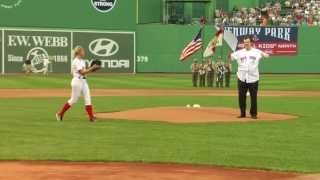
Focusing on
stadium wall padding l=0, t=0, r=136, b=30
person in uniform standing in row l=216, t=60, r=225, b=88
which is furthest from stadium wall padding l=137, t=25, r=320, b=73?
person in uniform standing in row l=216, t=60, r=225, b=88

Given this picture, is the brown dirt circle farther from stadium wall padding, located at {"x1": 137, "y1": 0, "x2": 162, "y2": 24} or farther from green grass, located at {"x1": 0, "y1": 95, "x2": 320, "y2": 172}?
stadium wall padding, located at {"x1": 137, "y1": 0, "x2": 162, "y2": 24}

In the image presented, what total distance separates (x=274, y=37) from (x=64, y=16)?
16.1m

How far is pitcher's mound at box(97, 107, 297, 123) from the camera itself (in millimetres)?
16766

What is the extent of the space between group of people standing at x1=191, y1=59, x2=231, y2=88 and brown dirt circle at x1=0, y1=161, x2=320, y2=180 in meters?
27.3

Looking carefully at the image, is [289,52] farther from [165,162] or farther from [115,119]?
[165,162]

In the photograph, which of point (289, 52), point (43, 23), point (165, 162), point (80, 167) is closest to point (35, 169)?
point (80, 167)

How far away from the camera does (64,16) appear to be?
49188mm

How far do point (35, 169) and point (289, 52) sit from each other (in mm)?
45099

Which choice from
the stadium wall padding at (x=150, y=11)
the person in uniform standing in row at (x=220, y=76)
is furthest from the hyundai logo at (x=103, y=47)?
the person in uniform standing in row at (x=220, y=76)

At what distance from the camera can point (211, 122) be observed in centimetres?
1608

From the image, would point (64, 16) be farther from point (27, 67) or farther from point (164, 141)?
point (164, 141)

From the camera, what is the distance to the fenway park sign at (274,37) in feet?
172

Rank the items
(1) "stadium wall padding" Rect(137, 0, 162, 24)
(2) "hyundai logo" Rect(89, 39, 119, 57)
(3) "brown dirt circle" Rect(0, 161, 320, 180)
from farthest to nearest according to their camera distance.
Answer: (1) "stadium wall padding" Rect(137, 0, 162, 24)
(2) "hyundai logo" Rect(89, 39, 119, 57)
(3) "brown dirt circle" Rect(0, 161, 320, 180)

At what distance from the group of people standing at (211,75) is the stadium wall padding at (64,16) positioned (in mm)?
14518
